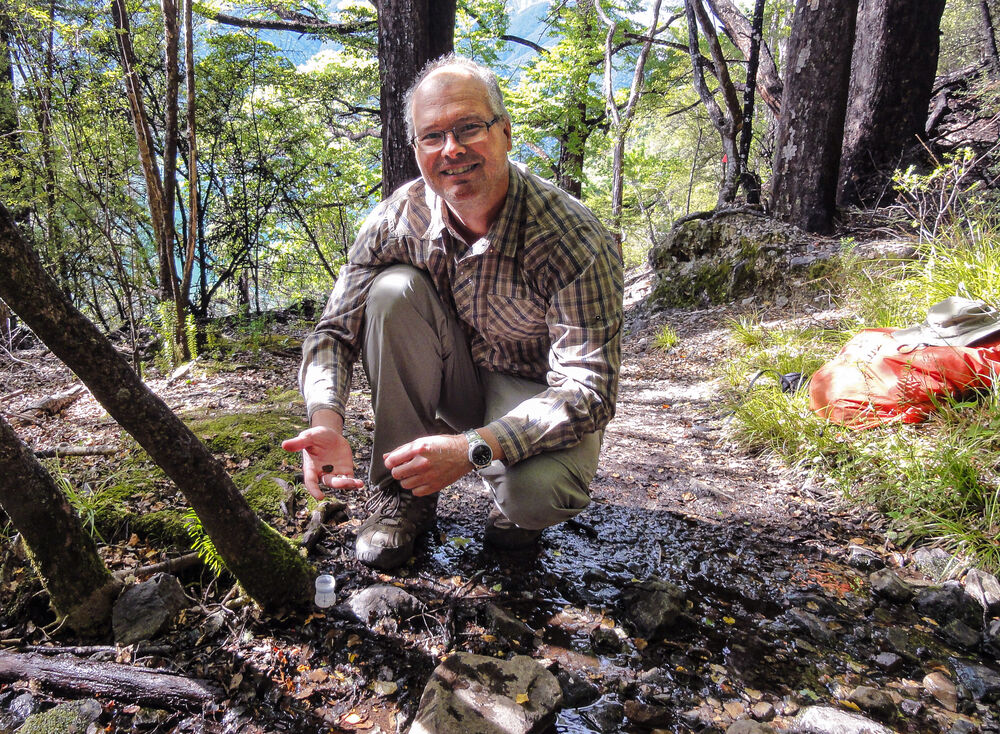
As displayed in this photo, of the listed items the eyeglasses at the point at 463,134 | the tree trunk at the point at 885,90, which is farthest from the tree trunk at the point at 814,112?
the eyeglasses at the point at 463,134

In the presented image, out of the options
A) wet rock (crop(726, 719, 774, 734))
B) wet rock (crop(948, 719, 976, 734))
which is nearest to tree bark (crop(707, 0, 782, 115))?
wet rock (crop(948, 719, 976, 734))

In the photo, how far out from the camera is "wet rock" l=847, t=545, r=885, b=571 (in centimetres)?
212

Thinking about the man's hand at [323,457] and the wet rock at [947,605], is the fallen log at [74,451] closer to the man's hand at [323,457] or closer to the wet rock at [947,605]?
the man's hand at [323,457]

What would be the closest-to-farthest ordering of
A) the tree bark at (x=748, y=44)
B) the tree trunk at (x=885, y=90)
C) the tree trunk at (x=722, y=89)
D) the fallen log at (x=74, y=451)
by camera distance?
1. the fallen log at (x=74, y=451)
2. the tree trunk at (x=885, y=90)
3. the tree trunk at (x=722, y=89)
4. the tree bark at (x=748, y=44)

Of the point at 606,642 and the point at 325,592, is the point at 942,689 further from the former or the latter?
the point at 325,592

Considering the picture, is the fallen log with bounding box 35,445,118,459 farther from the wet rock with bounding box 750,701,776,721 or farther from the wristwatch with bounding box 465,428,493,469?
the wet rock with bounding box 750,701,776,721

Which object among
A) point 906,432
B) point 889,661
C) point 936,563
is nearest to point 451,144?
point 889,661

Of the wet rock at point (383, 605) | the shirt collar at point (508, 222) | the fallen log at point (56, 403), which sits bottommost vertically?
the wet rock at point (383, 605)

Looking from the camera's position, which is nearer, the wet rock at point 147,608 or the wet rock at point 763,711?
the wet rock at point 763,711

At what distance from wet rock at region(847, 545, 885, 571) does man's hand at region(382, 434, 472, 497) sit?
1.62m

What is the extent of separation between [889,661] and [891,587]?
39cm

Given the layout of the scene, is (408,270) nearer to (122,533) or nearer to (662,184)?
(122,533)

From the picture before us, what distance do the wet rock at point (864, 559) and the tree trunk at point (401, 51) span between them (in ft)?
11.4

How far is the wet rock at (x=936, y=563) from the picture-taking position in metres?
2.01
